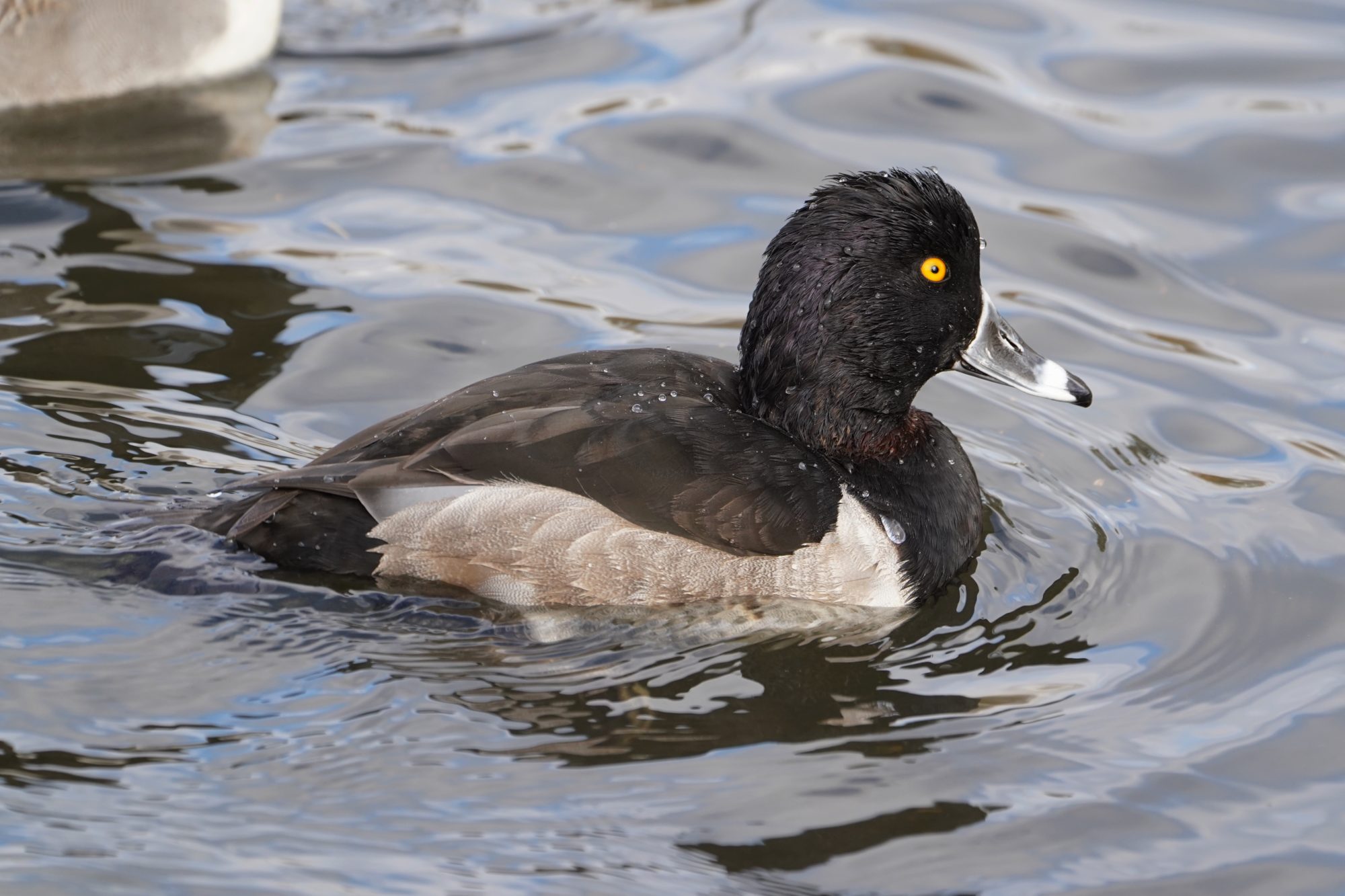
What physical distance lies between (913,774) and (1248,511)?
7.24 feet

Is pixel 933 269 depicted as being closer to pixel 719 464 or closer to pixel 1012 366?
pixel 1012 366

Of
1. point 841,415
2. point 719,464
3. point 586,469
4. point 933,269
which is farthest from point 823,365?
point 586,469

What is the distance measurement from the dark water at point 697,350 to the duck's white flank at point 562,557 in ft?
0.37

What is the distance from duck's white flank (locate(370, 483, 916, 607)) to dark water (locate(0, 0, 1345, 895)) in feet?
0.37

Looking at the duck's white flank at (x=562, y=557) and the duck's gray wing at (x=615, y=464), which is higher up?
the duck's gray wing at (x=615, y=464)

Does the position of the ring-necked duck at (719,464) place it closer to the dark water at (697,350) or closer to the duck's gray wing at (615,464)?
the duck's gray wing at (615,464)

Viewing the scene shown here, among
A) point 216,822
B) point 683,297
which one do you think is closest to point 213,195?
point 683,297

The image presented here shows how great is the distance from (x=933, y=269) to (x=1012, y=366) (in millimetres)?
527

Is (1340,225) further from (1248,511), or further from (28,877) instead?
(28,877)

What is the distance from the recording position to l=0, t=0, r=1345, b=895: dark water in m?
4.41

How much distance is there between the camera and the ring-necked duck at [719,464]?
5.10 metres

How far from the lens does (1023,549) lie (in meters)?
5.93

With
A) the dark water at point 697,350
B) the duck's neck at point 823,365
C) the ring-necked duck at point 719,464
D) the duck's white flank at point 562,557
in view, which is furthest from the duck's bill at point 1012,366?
the duck's white flank at point 562,557

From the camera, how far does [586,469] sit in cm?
509
